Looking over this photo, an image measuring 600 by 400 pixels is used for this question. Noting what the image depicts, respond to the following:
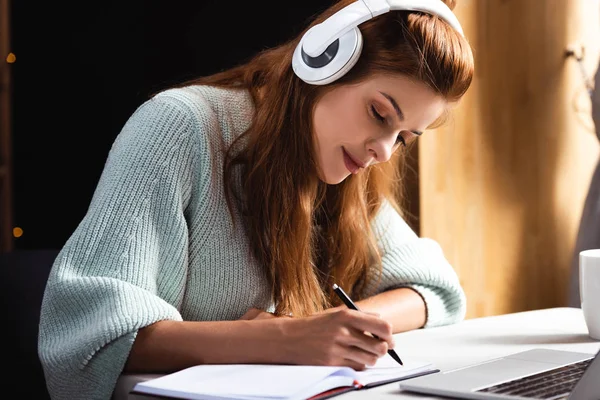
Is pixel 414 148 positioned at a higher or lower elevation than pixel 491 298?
higher

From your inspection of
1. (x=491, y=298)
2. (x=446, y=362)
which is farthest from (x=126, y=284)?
(x=491, y=298)

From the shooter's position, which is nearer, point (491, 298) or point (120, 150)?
point (120, 150)

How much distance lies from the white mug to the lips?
0.36 meters

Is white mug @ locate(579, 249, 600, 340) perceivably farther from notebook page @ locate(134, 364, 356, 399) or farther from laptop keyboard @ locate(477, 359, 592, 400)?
notebook page @ locate(134, 364, 356, 399)

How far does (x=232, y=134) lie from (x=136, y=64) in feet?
2.99

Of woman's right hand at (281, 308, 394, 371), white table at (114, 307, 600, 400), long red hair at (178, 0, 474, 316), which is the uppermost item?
long red hair at (178, 0, 474, 316)

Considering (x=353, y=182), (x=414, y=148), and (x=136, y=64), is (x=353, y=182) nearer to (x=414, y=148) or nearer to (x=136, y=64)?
(x=414, y=148)

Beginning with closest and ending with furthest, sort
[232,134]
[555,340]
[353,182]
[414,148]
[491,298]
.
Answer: [555,340], [232,134], [353,182], [414,148], [491,298]

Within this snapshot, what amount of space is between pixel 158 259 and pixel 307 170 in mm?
299

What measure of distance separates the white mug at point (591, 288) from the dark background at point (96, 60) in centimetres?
117

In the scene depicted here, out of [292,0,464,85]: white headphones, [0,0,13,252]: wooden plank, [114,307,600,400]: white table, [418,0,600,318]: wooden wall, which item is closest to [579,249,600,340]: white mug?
[114,307,600,400]: white table

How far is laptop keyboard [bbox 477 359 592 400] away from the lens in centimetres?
85

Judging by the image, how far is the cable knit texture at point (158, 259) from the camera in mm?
1084

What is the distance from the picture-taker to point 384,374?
96 cm
